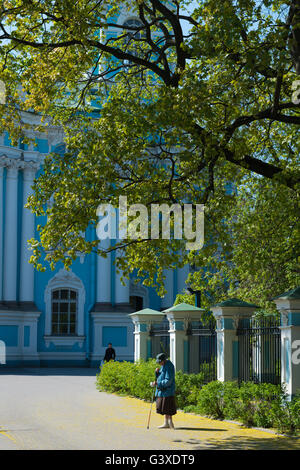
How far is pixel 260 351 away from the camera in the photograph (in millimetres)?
15844

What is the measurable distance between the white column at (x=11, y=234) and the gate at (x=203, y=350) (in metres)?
16.9

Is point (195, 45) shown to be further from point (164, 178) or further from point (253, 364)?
point (253, 364)

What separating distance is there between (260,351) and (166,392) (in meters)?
2.44

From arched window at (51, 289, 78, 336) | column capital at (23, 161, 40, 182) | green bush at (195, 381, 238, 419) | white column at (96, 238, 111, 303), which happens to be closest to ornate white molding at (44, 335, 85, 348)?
arched window at (51, 289, 78, 336)

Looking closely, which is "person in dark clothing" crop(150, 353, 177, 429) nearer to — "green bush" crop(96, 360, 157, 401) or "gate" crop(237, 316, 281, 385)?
"gate" crop(237, 316, 281, 385)

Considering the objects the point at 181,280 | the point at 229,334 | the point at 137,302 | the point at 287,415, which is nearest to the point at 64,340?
the point at 137,302

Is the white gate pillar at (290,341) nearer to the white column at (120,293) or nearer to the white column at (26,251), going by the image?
the white column at (26,251)

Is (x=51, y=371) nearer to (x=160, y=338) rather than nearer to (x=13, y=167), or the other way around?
(x=13, y=167)

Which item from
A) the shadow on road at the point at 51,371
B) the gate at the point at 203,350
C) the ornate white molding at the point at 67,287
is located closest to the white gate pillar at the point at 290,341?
the gate at the point at 203,350

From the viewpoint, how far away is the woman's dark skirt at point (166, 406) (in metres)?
14.1

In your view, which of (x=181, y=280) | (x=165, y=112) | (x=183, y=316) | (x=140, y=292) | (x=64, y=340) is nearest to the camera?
(x=165, y=112)

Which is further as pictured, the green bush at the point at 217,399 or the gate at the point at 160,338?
the gate at the point at 160,338
